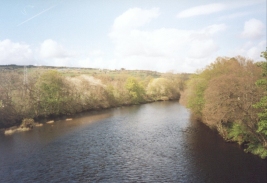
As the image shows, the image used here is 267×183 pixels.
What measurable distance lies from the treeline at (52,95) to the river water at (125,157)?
41.2 feet

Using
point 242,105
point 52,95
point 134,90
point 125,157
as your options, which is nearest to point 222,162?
point 242,105

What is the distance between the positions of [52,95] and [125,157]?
144 feet

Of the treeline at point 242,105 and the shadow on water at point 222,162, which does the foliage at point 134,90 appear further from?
the treeline at point 242,105

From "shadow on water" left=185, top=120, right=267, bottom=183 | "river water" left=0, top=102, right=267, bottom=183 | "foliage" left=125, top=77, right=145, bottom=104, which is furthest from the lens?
"foliage" left=125, top=77, right=145, bottom=104

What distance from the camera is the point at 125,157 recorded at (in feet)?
109

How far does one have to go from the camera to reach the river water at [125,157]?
26844mm

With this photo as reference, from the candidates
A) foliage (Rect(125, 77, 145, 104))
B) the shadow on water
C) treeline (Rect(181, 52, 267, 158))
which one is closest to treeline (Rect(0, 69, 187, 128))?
foliage (Rect(125, 77, 145, 104))

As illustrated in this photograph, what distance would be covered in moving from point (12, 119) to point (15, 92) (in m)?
8.52

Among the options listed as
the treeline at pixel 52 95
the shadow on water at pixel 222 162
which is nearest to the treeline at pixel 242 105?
the shadow on water at pixel 222 162

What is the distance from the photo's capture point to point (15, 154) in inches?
1353

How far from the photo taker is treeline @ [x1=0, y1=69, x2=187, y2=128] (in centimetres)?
5788

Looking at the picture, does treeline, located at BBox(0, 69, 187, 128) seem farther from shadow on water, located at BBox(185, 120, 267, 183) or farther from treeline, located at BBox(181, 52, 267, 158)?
treeline, located at BBox(181, 52, 267, 158)

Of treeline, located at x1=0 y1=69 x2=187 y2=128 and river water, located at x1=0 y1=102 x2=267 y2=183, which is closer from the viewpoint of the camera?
river water, located at x1=0 y1=102 x2=267 y2=183

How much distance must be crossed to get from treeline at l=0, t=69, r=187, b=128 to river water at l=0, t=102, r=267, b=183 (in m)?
12.5
